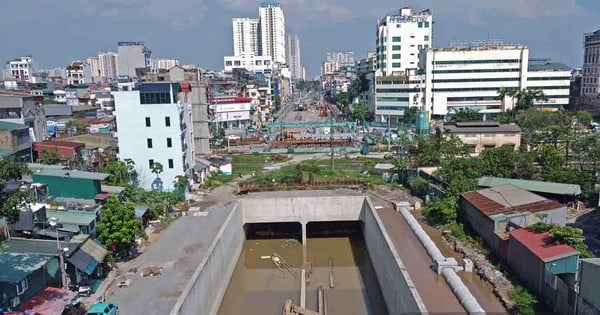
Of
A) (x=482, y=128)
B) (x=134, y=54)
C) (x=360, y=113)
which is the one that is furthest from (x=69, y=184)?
(x=134, y=54)

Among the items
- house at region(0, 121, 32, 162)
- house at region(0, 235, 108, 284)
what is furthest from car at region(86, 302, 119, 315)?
house at region(0, 121, 32, 162)

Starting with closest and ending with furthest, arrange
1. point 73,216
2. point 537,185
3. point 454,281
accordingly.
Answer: point 454,281 → point 73,216 → point 537,185

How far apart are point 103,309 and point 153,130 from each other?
17927 mm

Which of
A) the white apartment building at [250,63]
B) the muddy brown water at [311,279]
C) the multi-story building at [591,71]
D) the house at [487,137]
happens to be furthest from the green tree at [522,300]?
the white apartment building at [250,63]

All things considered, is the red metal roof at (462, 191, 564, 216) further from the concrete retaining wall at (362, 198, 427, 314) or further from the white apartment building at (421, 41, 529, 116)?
the white apartment building at (421, 41, 529, 116)

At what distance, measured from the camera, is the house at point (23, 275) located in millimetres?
14906

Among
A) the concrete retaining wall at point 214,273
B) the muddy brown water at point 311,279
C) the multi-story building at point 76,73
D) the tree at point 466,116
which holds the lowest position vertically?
the muddy brown water at point 311,279

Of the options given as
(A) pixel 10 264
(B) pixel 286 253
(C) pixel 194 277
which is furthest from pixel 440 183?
(A) pixel 10 264

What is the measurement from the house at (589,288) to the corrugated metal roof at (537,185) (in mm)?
14351

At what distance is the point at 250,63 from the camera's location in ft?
463

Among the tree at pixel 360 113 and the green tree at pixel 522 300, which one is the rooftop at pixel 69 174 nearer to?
the green tree at pixel 522 300

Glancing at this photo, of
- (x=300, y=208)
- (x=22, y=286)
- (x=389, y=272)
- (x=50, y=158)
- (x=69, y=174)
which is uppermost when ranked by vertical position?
(x=50, y=158)

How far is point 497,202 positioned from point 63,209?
20.5 metres

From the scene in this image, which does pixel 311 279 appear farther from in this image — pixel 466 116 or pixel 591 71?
pixel 591 71
